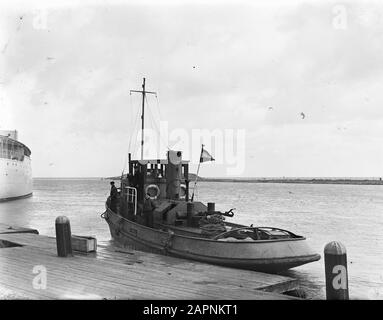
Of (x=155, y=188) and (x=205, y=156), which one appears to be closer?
(x=205, y=156)

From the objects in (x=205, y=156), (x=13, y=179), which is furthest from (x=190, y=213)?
(x=13, y=179)

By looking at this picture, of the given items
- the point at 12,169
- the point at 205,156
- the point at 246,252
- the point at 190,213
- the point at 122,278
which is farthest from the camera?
the point at 12,169

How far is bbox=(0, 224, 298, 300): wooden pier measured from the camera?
26.6ft

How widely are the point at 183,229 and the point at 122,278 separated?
22.0ft

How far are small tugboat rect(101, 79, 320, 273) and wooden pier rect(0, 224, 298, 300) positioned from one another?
2.06 m

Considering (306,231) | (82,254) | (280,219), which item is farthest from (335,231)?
(82,254)

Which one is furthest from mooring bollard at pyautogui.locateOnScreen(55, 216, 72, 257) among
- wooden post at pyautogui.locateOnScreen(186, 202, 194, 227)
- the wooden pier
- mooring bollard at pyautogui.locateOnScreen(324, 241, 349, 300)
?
mooring bollard at pyautogui.locateOnScreen(324, 241, 349, 300)

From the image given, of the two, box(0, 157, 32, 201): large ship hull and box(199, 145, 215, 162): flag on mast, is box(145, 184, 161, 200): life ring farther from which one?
box(0, 157, 32, 201): large ship hull

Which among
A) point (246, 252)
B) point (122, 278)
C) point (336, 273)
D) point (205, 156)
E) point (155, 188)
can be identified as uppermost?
point (205, 156)

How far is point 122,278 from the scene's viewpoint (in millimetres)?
9445

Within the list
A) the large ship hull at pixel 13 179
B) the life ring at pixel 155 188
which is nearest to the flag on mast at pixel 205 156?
the life ring at pixel 155 188

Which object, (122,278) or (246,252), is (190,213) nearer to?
(246,252)

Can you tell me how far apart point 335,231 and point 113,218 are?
74.7 ft
